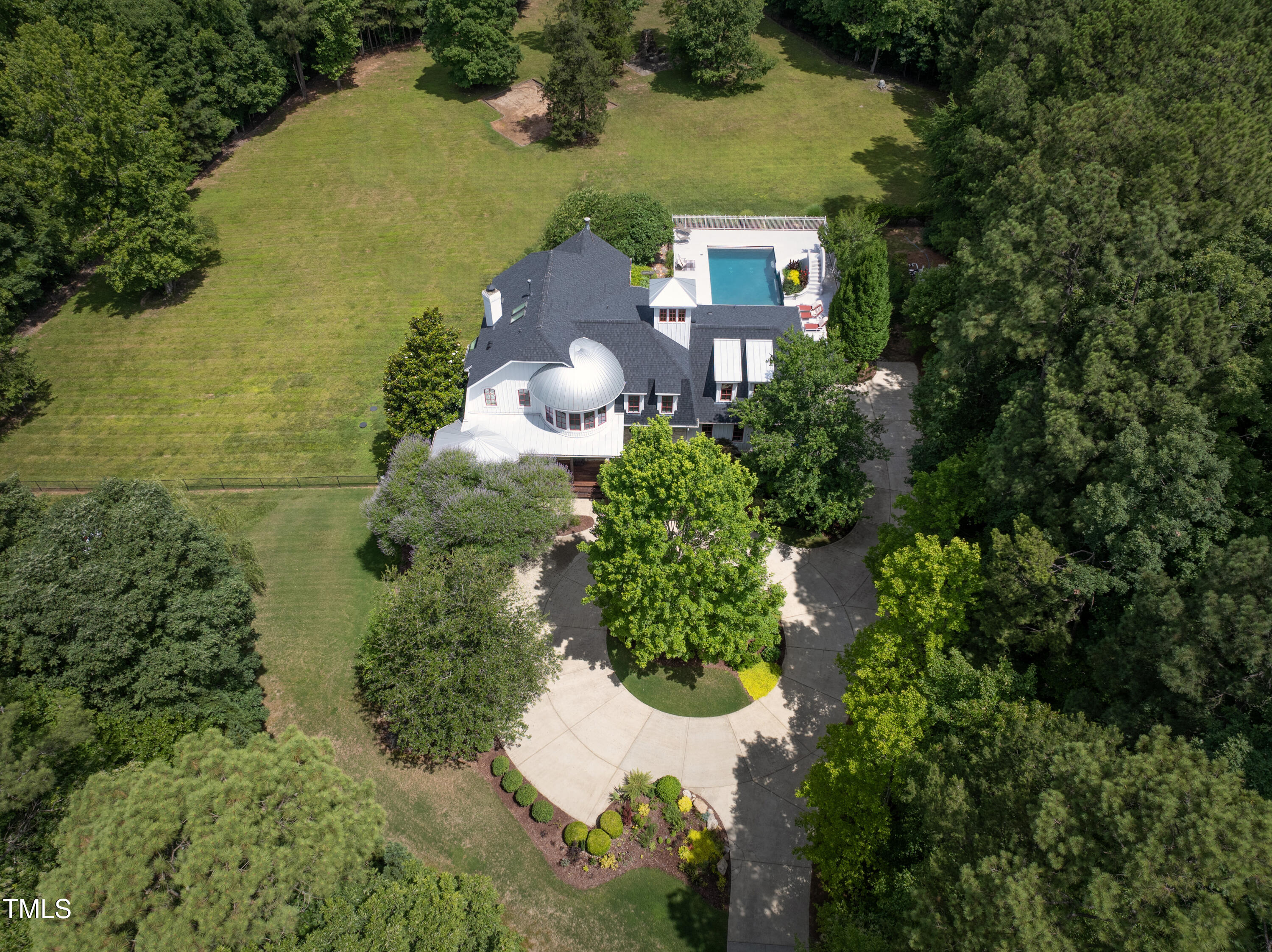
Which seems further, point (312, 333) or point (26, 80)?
point (312, 333)

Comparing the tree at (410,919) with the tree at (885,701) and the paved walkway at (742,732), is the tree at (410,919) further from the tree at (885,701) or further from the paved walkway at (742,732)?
the tree at (885,701)

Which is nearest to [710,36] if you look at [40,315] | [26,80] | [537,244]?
[537,244]

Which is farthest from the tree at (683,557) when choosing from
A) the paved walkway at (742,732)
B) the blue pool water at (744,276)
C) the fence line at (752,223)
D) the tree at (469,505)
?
the fence line at (752,223)

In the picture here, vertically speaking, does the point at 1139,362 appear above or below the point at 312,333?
above

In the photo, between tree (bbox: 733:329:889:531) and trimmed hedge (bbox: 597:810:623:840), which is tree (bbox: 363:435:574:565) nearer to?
tree (bbox: 733:329:889:531)

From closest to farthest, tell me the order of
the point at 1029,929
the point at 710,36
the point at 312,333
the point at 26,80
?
the point at 1029,929 < the point at 26,80 < the point at 312,333 < the point at 710,36

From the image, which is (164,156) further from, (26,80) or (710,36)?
(710,36)
